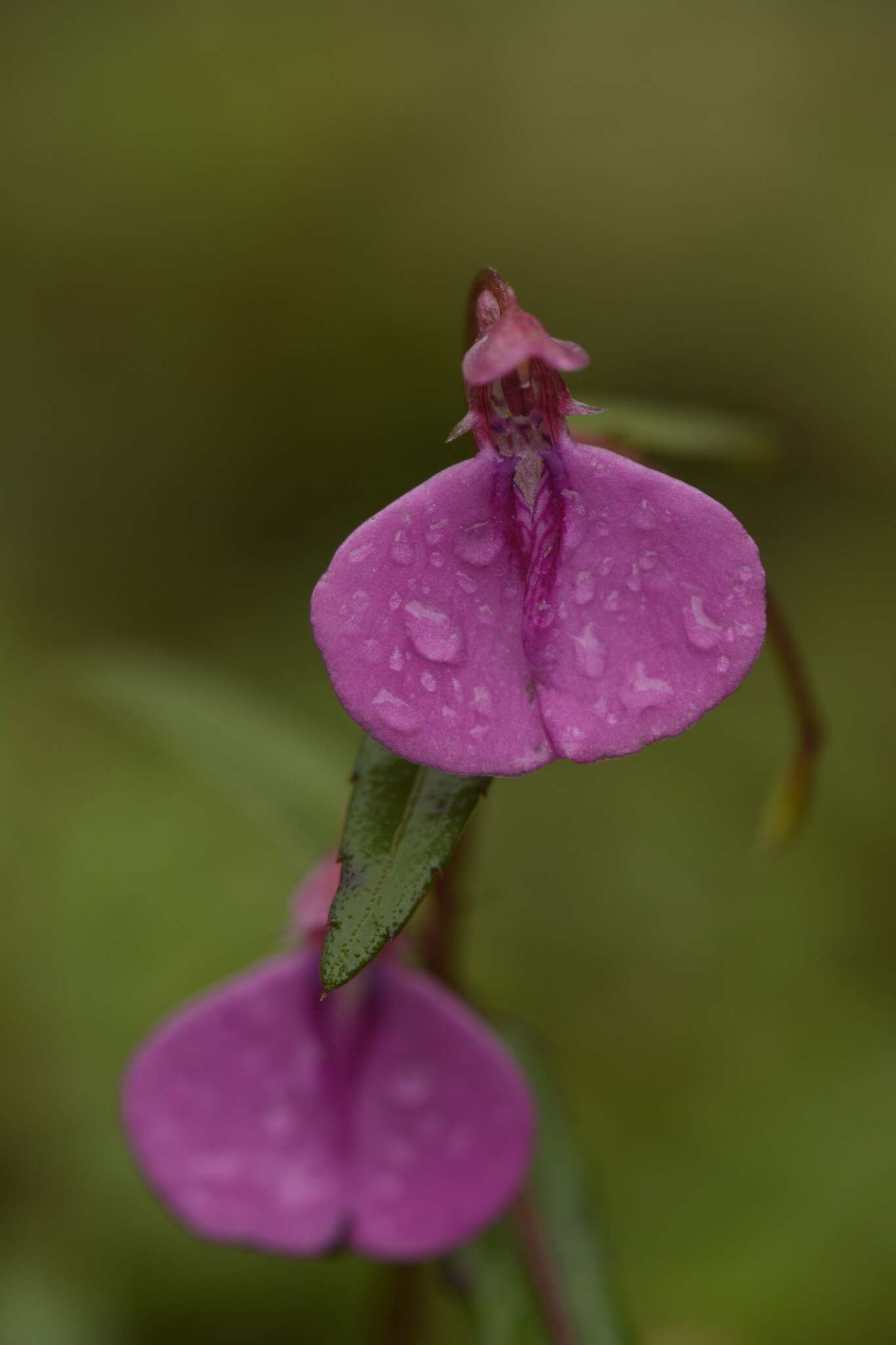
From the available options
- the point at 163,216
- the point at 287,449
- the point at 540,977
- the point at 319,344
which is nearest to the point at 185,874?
the point at 540,977

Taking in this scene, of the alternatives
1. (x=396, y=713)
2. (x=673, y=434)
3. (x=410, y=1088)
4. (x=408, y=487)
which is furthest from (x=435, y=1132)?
(x=408, y=487)

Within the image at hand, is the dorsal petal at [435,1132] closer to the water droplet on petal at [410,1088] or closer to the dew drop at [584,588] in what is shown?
the water droplet on petal at [410,1088]

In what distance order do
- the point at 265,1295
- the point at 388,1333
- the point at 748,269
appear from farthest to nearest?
the point at 748,269 → the point at 265,1295 → the point at 388,1333

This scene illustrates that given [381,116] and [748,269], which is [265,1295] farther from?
[381,116]

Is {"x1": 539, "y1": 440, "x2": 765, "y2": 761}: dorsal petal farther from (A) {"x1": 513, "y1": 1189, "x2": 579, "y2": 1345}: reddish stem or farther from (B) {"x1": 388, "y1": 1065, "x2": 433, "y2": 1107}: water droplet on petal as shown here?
(A) {"x1": 513, "y1": 1189, "x2": 579, "y2": 1345}: reddish stem

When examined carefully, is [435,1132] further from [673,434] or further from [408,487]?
[408,487]

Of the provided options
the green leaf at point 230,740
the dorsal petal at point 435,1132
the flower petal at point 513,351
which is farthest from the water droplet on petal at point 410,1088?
the flower petal at point 513,351
